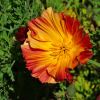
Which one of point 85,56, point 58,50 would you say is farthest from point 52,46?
point 85,56

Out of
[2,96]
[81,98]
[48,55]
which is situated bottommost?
[81,98]

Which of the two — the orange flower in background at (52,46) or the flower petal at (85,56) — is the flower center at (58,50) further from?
the flower petal at (85,56)

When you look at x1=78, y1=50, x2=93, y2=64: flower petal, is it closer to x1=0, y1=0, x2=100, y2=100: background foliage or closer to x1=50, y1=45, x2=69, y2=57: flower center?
x1=50, y1=45, x2=69, y2=57: flower center

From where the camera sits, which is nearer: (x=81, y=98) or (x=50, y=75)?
(x=50, y=75)

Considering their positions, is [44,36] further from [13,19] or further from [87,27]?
[87,27]

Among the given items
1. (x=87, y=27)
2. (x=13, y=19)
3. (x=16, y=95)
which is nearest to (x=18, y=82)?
(x=16, y=95)

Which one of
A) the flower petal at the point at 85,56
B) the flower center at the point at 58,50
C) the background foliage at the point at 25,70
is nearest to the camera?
the flower petal at the point at 85,56

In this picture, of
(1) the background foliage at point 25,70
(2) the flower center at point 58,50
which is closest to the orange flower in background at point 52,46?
(2) the flower center at point 58,50
